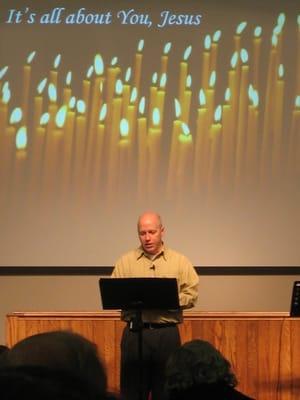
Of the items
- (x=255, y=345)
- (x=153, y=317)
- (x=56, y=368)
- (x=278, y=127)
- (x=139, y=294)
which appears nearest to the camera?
(x=56, y=368)

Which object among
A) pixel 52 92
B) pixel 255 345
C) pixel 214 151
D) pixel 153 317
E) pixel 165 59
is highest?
pixel 165 59

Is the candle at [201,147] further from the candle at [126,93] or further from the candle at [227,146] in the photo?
the candle at [126,93]

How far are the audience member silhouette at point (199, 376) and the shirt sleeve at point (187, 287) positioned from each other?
1667 millimetres

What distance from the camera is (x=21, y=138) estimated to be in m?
4.86

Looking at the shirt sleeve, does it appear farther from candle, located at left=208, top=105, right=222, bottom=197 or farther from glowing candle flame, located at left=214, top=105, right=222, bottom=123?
glowing candle flame, located at left=214, top=105, right=222, bottom=123

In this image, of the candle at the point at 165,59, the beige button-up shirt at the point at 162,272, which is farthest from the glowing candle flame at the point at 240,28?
the beige button-up shirt at the point at 162,272

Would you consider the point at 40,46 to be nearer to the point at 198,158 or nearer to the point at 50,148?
the point at 50,148

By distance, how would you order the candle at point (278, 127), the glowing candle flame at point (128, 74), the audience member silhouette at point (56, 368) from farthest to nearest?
the glowing candle flame at point (128, 74) → the candle at point (278, 127) → the audience member silhouette at point (56, 368)

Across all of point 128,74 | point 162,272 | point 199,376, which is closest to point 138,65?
point 128,74

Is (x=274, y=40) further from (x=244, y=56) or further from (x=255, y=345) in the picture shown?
(x=255, y=345)

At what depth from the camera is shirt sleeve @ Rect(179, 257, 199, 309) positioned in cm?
372

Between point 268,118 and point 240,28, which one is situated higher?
point 240,28

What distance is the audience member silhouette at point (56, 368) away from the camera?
0.69 m

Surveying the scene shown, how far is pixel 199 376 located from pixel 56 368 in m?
1.29
